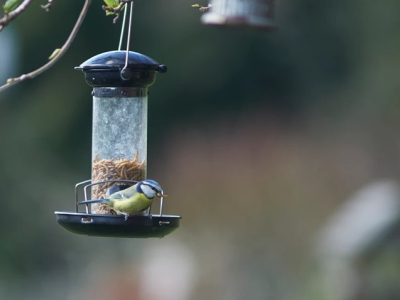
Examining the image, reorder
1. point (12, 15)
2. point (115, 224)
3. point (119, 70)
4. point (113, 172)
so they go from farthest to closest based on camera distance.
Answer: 1. point (113, 172)
2. point (119, 70)
3. point (115, 224)
4. point (12, 15)

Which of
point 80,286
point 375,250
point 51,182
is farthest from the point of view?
point 51,182

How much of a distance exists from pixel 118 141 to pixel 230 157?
841 cm

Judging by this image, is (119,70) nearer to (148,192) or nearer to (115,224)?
(148,192)

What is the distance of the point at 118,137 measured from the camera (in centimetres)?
487

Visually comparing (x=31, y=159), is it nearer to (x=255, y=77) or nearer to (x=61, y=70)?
(x=61, y=70)

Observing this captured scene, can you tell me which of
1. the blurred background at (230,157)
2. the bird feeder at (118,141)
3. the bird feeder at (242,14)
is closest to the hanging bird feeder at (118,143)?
the bird feeder at (118,141)

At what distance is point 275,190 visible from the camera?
12.4 metres

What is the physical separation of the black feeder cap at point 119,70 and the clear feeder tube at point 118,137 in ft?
0.56

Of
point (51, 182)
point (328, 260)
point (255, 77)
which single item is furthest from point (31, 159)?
point (328, 260)

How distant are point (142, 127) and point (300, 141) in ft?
29.0

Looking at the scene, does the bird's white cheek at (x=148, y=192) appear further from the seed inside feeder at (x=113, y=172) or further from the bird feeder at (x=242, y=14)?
the bird feeder at (x=242, y=14)

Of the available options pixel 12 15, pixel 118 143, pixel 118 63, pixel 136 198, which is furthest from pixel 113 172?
pixel 12 15

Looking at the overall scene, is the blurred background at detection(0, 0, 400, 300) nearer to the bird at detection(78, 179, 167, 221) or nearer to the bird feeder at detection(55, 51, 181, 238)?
the bird feeder at detection(55, 51, 181, 238)

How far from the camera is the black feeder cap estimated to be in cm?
452
